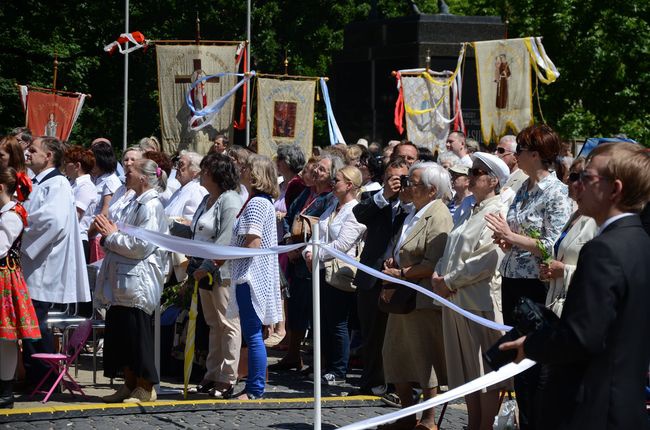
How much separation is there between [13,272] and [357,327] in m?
3.86

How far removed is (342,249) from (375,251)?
2.45 ft

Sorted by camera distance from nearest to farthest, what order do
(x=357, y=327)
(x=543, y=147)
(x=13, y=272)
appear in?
(x=543, y=147)
(x=13, y=272)
(x=357, y=327)

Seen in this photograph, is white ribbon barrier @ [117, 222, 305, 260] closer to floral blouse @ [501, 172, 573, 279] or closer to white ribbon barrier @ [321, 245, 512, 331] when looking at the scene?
white ribbon barrier @ [321, 245, 512, 331]

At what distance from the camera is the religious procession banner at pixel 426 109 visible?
54.1ft

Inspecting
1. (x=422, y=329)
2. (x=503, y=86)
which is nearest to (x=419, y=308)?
(x=422, y=329)

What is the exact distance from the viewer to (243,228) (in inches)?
355

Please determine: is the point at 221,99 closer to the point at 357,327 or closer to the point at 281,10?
the point at 357,327

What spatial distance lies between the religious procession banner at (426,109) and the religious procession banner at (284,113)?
2.04 metres

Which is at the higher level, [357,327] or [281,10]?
[281,10]

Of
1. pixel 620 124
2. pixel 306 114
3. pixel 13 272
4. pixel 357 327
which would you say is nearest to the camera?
pixel 13 272

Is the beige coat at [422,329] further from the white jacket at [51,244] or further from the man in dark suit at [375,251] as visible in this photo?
the white jacket at [51,244]

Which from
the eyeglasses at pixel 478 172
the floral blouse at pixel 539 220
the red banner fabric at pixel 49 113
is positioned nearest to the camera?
the floral blouse at pixel 539 220

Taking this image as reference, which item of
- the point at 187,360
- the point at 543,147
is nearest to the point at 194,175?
the point at 187,360

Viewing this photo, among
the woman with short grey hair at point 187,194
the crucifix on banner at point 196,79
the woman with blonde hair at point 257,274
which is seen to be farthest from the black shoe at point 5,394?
the crucifix on banner at point 196,79
